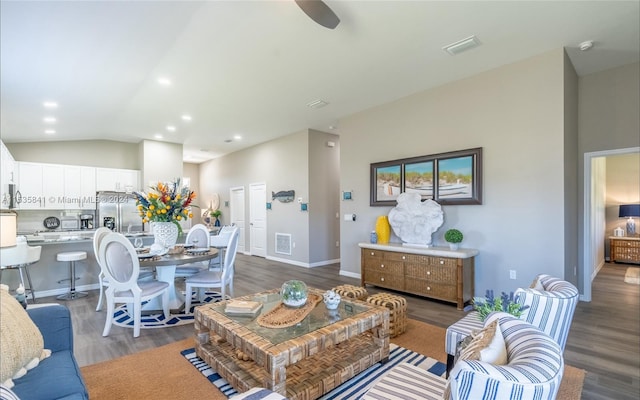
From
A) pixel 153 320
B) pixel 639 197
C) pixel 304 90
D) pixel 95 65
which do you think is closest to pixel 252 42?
pixel 304 90

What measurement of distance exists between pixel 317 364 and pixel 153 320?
2.31 meters

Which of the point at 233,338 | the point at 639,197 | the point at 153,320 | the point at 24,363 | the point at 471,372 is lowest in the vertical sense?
the point at 153,320

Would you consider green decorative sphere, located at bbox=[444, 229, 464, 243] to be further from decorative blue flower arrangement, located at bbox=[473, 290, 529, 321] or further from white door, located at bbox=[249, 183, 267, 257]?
white door, located at bbox=[249, 183, 267, 257]

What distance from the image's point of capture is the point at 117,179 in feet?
24.2

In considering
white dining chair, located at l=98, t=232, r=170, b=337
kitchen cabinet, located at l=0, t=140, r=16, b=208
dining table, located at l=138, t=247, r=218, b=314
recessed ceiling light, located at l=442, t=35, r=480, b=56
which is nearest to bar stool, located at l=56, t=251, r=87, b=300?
dining table, located at l=138, t=247, r=218, b=314

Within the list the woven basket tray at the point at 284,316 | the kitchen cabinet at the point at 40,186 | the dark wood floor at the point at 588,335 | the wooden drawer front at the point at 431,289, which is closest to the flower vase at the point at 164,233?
the dark wood floor at the point at 588,335

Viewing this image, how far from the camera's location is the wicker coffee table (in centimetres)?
190

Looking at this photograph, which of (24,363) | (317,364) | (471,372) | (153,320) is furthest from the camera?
(153,320)

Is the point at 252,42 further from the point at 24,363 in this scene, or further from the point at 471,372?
Result: the point at 471,372

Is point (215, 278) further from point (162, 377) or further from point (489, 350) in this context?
point (489, 350)

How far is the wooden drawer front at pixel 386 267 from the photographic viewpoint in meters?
4.58

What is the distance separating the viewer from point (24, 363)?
1552mm

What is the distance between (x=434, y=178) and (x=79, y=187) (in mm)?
7452

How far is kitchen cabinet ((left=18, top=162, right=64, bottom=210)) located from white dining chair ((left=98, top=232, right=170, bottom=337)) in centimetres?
484
